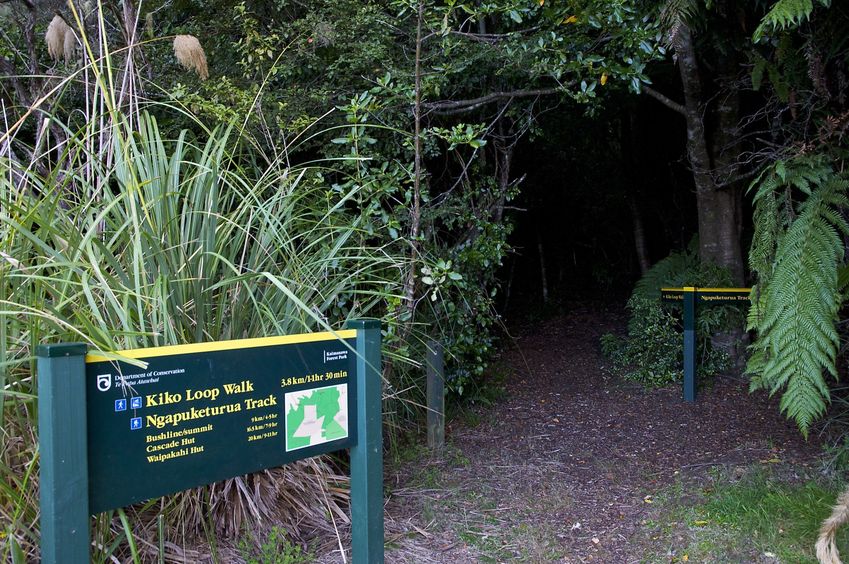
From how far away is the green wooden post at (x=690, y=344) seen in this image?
619 centimetres

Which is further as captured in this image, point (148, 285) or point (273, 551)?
point (273, 551)

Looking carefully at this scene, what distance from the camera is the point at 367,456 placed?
3029 mm

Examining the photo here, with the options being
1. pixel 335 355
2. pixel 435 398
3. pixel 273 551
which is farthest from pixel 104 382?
pixel 435 398

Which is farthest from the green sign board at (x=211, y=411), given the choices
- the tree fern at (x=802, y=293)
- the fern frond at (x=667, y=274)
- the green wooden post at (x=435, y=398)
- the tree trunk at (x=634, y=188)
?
the tree trunk at (x=634, y=188)

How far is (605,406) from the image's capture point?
6.35 m

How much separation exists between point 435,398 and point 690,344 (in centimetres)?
251

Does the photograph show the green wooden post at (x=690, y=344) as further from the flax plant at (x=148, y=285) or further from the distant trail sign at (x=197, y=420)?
the distant trail sign at (x=197, y=420)

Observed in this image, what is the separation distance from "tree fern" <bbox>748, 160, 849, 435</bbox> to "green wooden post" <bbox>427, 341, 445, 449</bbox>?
6.76 feet

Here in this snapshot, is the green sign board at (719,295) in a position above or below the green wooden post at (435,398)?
above

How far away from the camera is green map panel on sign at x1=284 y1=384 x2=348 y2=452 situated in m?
2.74

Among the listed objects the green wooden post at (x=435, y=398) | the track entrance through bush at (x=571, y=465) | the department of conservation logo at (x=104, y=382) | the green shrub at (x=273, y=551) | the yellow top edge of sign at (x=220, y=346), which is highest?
the yellow top edge of sign at (x=220, y=346)

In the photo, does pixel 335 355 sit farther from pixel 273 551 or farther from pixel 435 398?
pixel 435 398

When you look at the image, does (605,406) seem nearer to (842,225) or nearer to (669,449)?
(669,449)

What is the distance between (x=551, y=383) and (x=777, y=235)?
3.46 m
